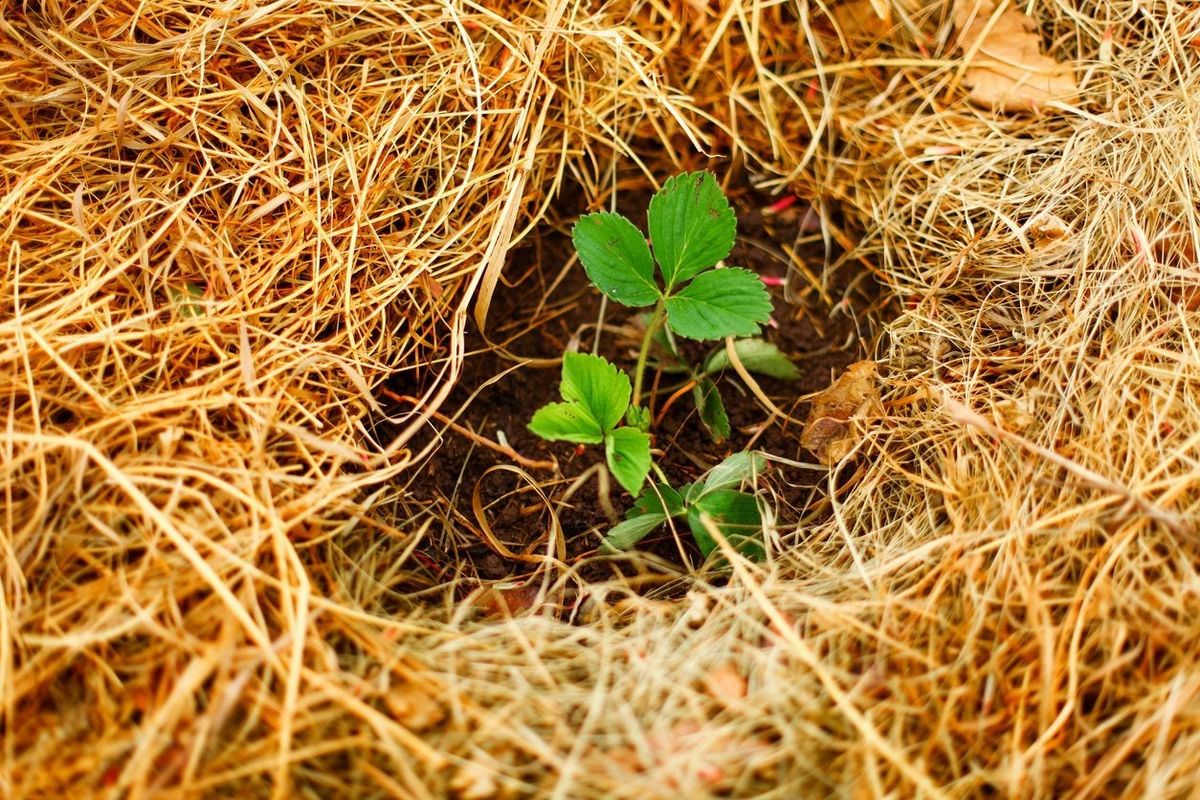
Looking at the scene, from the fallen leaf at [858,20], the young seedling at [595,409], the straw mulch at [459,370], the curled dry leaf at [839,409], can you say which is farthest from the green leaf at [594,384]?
the fallen leaf at [858,20]

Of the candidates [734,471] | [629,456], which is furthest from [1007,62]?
[629,456]

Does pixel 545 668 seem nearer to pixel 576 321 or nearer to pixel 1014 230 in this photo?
pixel 576 321

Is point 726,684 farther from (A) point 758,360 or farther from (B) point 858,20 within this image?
(B) point 858,20

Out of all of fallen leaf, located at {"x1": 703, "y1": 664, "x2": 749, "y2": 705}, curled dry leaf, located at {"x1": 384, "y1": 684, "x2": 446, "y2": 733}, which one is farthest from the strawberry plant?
curled dry leaf, located at {"x1": 384, "y1": 684, "x2": 446, "y2": 733}

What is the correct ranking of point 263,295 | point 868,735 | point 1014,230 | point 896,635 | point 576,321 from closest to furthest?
point 868,735, point 896,635, point 263,295, point 1014,230, point 576,321

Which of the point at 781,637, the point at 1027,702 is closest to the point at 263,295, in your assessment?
the point at 781,637

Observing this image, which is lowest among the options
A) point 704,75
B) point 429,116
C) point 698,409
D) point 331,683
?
point 331,683

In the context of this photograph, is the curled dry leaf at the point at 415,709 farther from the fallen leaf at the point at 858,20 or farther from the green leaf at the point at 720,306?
the fallen leaf at the point at 858,20

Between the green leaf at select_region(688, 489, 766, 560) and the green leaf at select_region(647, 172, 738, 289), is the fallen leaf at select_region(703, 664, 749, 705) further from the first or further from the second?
the green leaf at select_region(647, 172, 738, 289)
